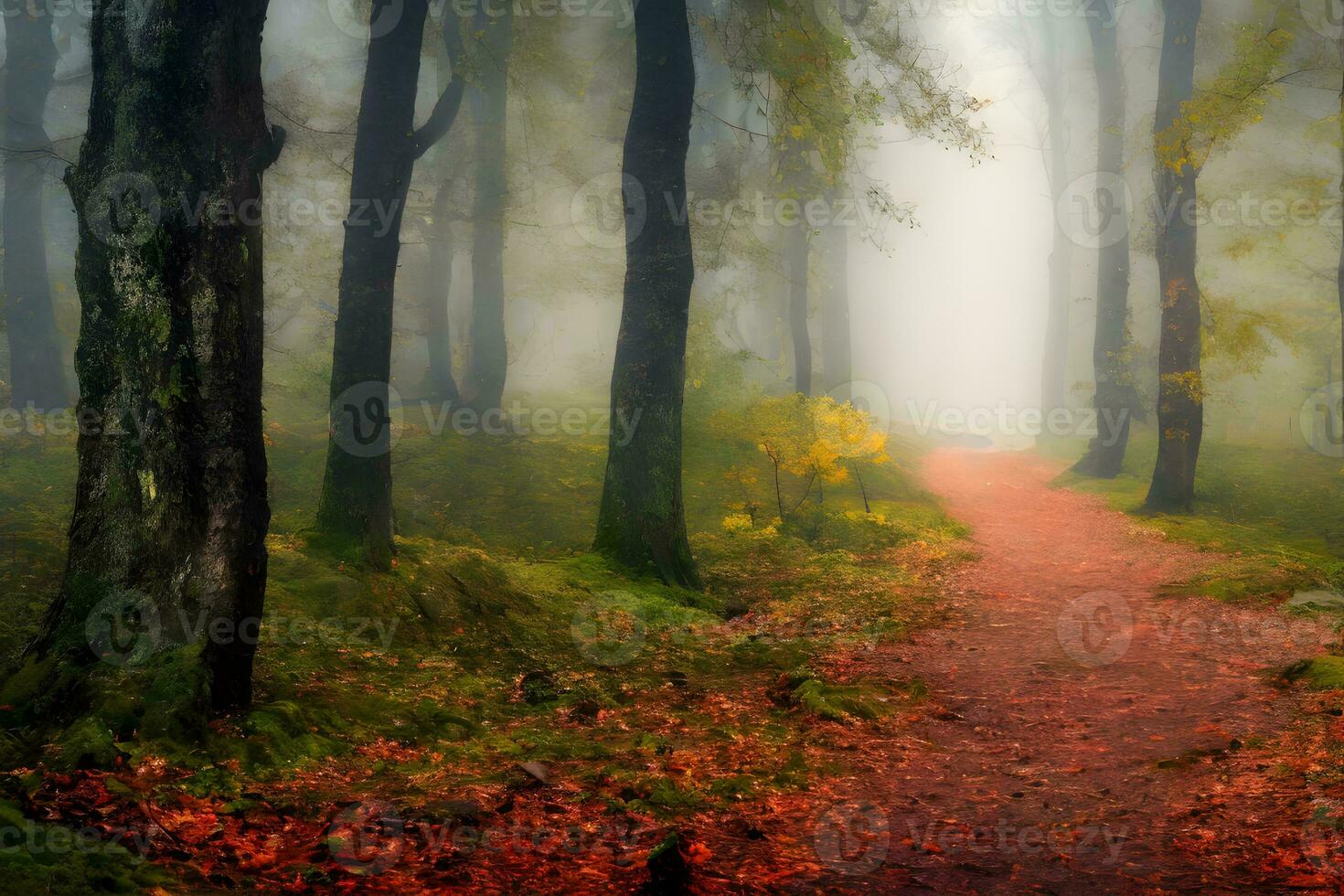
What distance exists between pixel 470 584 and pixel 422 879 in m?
4.87

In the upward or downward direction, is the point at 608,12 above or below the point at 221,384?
above

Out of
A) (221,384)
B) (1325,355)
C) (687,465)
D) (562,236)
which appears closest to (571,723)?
(221,384)

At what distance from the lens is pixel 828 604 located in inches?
385

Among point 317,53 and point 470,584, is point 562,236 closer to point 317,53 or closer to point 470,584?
point 317,53

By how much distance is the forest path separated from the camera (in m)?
3.55
